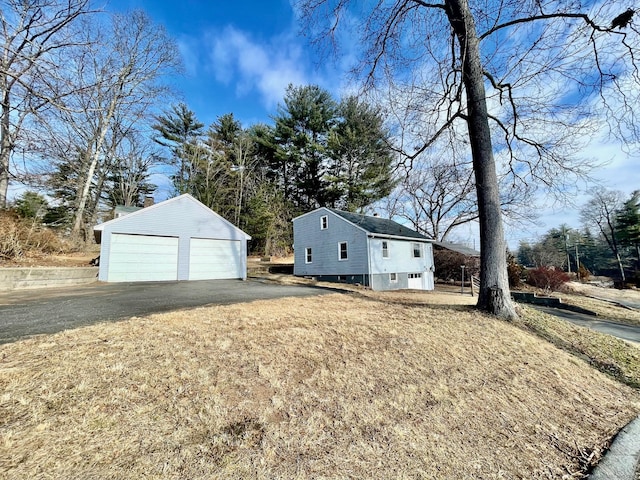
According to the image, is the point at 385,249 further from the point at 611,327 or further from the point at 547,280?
the point at 547,280

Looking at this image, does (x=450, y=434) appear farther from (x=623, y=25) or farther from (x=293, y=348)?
(x=623, y=25)

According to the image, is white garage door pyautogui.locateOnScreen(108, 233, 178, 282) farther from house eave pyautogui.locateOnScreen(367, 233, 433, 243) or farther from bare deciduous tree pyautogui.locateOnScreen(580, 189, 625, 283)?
bare deciduous tree pyautogui.locateOnScreen(580, 189, 625, 283)

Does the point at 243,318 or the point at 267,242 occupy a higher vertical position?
the point at 267,242

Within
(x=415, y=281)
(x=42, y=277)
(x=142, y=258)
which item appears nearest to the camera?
(x=42, y=277)

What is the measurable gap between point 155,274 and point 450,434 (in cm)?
1332

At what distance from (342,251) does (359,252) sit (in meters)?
1.43

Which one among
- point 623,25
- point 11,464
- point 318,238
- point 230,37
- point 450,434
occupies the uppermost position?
point 230,37

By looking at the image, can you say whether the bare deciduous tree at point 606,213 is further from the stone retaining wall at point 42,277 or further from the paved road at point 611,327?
the stone retaining wall at point 42,277

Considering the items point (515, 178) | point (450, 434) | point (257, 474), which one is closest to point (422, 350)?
point (450, 434)

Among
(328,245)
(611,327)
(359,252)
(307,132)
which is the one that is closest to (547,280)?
(611,327)

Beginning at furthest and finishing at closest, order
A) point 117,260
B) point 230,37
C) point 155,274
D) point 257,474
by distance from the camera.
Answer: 1. point 155,274
2. point 117,260
3. point 230,37
4. point 257,474

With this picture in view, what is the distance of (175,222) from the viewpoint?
13.4 m

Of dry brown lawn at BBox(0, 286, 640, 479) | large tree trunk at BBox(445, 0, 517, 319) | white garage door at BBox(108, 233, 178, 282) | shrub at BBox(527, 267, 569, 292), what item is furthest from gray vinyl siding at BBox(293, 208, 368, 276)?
shrub at BBox(527, 267, 569, 292)

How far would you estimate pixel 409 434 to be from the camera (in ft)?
7.56
